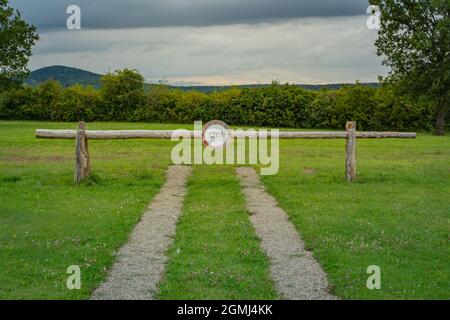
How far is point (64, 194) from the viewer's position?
17.0m

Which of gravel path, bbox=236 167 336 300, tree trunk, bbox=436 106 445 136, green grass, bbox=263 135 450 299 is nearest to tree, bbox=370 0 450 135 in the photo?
tree trunk, bbox=436 106 445 136

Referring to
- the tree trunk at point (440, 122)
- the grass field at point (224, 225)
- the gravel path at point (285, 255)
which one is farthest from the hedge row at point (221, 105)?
the gravel path at point (285, 255)

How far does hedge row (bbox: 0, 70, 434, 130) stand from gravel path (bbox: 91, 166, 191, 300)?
98.8 ft

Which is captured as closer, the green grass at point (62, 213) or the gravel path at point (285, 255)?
the gravel path at point (285, 255)

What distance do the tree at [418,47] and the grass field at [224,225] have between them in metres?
15.1

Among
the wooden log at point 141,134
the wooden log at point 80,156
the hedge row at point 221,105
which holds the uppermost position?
the hedge row at point 221,105

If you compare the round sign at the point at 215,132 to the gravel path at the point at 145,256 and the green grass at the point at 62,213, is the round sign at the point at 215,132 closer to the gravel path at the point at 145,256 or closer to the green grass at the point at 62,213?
the green grass at the point at 62,213

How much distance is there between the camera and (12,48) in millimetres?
45469

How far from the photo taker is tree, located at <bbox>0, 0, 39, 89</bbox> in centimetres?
4484

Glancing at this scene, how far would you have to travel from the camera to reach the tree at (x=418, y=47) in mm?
38531

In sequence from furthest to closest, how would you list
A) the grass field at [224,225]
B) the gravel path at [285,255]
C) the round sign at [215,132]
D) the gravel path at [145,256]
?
1. the round sign at [215,132]
2. the grass field at [224,225]
3. the gravel path at [285,255]
4. the gravel path at [145,256]

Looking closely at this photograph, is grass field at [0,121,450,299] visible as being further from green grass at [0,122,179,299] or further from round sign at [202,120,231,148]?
round sign at [202,120,231,148]

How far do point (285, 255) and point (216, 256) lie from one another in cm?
122

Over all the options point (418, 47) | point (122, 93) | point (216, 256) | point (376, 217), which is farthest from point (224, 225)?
point (122, 93)
